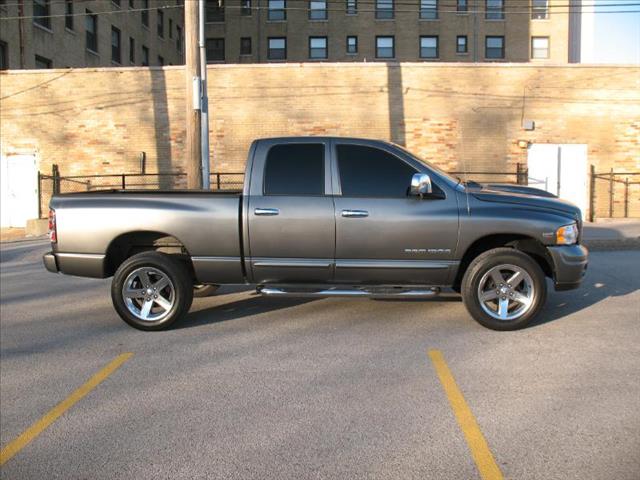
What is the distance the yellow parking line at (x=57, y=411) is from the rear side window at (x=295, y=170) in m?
2.23

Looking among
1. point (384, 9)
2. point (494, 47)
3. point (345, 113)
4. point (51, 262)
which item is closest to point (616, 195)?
point (345, 113)

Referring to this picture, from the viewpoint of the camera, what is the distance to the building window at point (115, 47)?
30.7m

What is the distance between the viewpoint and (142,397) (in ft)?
14.1

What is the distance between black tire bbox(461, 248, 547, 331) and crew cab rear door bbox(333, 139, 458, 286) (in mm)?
265

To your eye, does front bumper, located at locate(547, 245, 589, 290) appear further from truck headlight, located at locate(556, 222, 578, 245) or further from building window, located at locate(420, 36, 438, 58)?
building window, located at locate(420, 36, 438, 58)

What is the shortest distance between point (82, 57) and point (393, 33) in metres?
20.9

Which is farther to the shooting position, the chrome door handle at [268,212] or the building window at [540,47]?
the building window at [540,47]

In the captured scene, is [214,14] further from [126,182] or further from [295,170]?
[295,170]

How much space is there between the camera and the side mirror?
5.75 m

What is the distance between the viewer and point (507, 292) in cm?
593

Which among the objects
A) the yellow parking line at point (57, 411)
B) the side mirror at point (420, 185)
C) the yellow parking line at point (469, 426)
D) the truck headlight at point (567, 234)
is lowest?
the yellow parking line at point (57, 411)

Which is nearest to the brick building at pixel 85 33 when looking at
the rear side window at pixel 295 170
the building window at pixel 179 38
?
the building window at pixel 179 38

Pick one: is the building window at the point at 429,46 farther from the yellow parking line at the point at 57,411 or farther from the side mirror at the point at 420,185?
the yellow parking line at the point at 57,411

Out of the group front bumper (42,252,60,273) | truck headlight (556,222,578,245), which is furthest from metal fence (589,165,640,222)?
front bumper (42,252,60,273)
